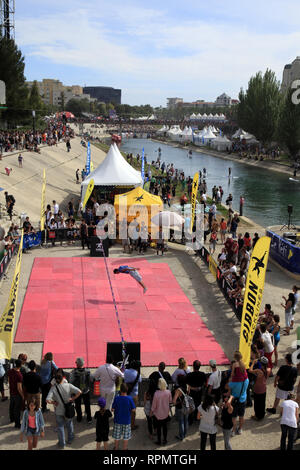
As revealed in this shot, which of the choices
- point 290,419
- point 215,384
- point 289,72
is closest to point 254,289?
point 215,384

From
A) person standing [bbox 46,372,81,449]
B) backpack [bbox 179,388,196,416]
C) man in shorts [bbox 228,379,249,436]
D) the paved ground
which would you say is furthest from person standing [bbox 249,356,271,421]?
person standing [bbox 46,372,81,449]

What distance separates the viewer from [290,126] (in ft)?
214

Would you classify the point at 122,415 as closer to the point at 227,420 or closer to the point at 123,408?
the point at 123,408

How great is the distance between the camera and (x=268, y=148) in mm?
85875

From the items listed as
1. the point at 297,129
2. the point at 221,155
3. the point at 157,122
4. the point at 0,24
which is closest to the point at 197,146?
the point at 221,155

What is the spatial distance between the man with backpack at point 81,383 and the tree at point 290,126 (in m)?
61.5

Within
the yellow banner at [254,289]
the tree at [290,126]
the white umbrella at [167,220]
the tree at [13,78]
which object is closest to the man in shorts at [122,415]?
the yellow banner at [254,289]

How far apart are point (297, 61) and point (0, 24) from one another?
4182 inches

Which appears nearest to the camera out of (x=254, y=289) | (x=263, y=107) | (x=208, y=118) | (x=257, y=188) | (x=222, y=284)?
(x=254, y=289)

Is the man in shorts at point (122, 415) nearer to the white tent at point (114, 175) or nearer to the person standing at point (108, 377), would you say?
the person standing at point (108, 377)

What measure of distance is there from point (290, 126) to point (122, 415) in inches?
2515

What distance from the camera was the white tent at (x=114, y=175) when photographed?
A: 27.4 m

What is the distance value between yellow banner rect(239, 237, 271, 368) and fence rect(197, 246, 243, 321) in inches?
134

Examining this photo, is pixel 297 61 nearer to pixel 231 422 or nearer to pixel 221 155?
pixel 221 155
